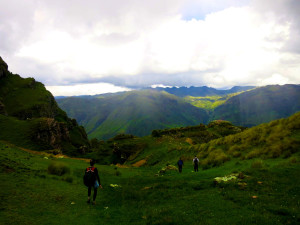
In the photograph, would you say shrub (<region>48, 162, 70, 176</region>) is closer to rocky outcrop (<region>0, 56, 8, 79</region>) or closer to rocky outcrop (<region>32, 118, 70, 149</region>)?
rocky outcrop (<region>32, 118, 70, 149</region>)

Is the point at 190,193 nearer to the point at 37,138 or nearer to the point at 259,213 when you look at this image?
the point at 259,213

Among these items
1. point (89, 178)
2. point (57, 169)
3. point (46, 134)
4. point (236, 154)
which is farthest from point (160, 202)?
point (46, 134)

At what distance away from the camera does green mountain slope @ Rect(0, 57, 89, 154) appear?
71.8m

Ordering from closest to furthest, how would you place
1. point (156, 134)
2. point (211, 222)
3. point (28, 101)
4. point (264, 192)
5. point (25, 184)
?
point (211, 222)
point (264, 192)
point (25, 184)
point (156, 134)
point (28, 101)

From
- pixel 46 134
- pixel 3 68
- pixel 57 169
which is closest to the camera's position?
pixel 57 169

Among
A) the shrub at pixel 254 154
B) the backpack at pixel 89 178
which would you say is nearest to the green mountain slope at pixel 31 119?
the backpack at pixel 89 178

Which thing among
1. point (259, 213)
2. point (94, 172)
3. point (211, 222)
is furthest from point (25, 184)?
point (259, 213)

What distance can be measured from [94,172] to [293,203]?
46.9 ft

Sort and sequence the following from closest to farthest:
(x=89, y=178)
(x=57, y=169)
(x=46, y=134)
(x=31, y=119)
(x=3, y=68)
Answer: (x=89, y=178) < (x=57, y=169) < (x=46, y=134) < (x=31, y=119) < (x=3, y=68)

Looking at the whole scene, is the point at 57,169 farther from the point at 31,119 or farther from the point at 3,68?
the point at 3,68

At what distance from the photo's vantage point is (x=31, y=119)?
297ft

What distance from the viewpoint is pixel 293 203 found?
39.5 feet

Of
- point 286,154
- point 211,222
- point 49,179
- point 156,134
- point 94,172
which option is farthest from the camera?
point 156,134

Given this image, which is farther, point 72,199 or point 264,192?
point 72,199
